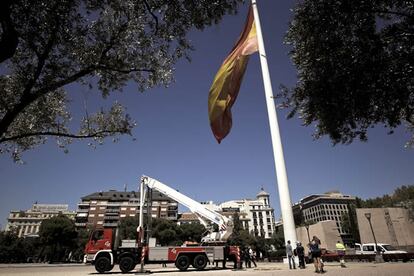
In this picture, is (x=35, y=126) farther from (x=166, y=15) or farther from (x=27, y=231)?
(x=27, y=231)

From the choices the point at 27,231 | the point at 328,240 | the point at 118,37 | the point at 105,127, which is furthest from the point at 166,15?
the point at 27,231

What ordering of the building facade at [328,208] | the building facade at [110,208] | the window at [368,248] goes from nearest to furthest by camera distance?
the window at [368,248], the building facade at [110,208], the building facade at [328,208]

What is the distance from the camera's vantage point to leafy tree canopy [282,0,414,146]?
10000 millimetres

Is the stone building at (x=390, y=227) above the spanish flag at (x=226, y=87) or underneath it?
underneath

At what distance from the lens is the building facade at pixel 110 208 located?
121 meters

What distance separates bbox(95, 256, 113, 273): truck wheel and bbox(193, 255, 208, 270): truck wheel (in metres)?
6.09

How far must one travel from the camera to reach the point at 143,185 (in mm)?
27547

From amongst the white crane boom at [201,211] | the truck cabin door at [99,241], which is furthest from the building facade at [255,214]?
the truck cabin door at [99,241]

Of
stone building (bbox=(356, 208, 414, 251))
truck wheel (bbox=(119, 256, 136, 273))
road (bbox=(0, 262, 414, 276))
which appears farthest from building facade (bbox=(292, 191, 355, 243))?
truck wheel (bbox=(119, 256, 136, 273))

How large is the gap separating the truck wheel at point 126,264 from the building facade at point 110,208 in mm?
98545

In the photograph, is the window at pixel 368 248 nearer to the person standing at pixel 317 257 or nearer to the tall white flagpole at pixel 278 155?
the tall white flagpole at pixel 278 155

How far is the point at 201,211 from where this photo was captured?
2609cm

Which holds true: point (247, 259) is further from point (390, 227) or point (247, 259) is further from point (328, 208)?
point (328, 208)

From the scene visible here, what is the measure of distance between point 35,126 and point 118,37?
649 cm
